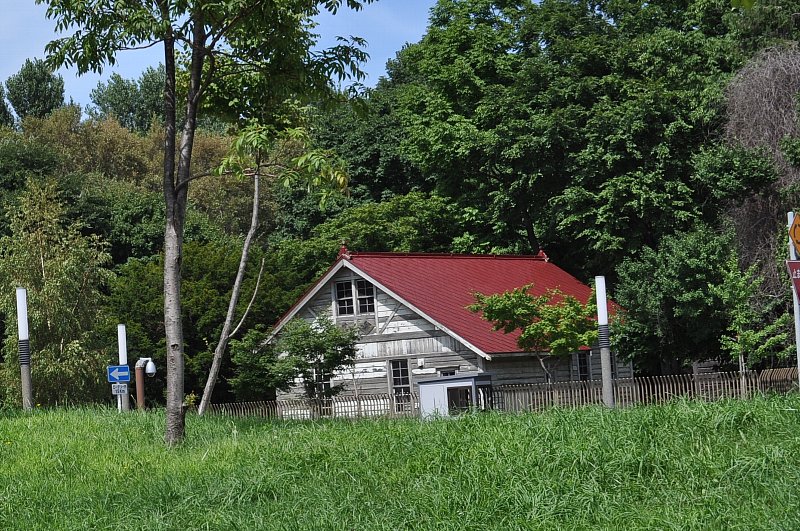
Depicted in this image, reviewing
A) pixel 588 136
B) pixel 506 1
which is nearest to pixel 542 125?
pixel 588 136

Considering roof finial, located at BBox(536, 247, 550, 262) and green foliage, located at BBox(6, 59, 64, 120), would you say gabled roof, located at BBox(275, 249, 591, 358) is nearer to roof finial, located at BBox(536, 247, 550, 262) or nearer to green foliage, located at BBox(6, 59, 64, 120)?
roof finial, located at BBox(536, 247, 550, 262)

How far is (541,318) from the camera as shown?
1098 inches

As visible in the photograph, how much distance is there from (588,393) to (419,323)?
743 centimetres

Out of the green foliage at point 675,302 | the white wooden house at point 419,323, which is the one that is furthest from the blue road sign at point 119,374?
the green foliage at point 675,302

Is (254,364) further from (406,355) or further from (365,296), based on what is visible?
(406,355)

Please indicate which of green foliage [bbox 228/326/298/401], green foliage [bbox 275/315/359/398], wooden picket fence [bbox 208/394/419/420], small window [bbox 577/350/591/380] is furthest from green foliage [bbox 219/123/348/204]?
small window [bbox 577/350/591/380]

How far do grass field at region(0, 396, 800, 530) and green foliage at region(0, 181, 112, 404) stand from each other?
2024 cm

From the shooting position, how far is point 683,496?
897cm

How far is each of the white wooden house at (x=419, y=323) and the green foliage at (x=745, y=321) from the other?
4619 mm

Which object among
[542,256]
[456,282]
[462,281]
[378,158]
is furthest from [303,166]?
[378,158]

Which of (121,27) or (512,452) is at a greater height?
(121,27)

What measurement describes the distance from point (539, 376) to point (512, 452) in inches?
803

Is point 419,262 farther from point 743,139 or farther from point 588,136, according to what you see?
point 743,139

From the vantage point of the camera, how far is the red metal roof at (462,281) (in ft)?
98.5
